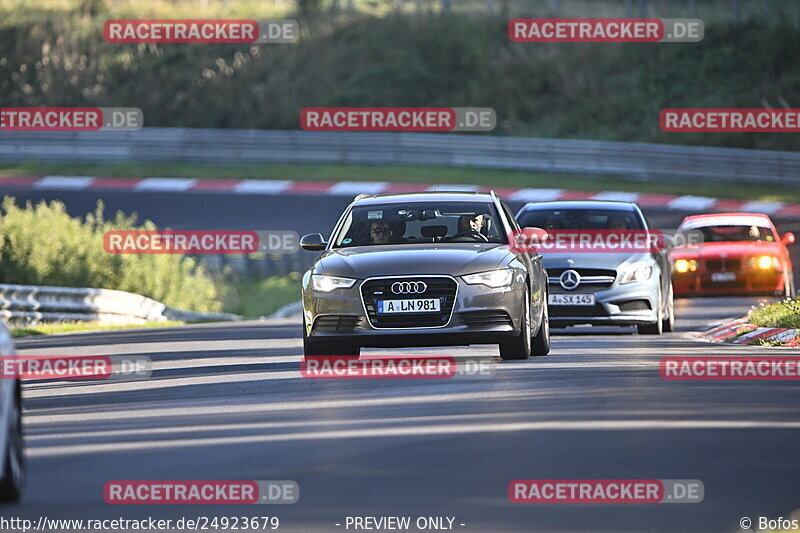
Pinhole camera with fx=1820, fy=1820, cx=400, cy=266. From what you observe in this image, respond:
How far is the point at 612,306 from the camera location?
2028 centimetres

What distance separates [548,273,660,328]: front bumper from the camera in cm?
2027

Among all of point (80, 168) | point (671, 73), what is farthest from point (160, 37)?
point (671, 73)

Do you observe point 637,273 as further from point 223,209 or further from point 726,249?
point 223,209

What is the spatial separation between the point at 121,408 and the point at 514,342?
3980 millimetres

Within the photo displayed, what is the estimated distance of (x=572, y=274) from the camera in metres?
20.4

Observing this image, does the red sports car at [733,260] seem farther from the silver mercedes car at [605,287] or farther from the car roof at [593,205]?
the silver mercedes car at [605,287]

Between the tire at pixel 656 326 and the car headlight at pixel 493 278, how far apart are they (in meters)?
5.19

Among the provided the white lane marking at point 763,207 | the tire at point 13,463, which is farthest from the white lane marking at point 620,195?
the tire at point 13,463

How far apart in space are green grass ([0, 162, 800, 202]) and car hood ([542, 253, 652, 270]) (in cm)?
2096

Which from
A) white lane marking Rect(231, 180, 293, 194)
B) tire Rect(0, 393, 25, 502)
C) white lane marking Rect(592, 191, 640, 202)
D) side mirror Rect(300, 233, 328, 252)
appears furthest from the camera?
white lane marking Rect(231, 180, 293, 194)

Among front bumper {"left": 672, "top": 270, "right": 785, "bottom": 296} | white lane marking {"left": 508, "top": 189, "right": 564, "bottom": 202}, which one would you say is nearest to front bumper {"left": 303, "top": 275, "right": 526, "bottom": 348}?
front bumper {"left": 672, "top": 270, "right": 785, "bottom": 296}

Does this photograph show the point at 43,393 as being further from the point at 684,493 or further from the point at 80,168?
the point at 80,168

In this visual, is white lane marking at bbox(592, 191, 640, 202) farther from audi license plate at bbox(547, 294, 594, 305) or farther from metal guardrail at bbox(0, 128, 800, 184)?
audi license plate at bbox(547, 294, 594, 305)

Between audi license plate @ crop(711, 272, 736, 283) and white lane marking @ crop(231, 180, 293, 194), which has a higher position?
white lane marking @ crop(231, 180, 293, 194)
